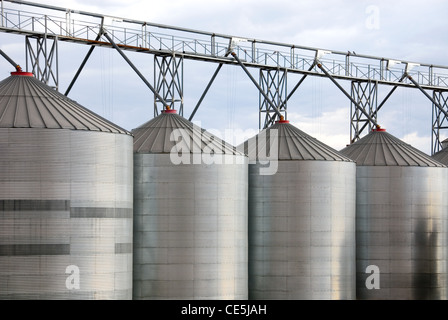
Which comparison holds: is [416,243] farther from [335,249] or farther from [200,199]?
[200,199]

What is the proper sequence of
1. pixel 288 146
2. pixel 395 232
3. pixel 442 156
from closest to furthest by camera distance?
pixel 288 146 < pixel 395 232 < pixel 442 156

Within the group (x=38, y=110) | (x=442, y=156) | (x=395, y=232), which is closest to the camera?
(x=38, y=110)

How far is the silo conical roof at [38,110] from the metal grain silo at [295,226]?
1395cm

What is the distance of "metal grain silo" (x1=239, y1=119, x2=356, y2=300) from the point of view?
55688 millimetres

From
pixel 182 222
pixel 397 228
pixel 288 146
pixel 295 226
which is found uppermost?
pixel 288 146

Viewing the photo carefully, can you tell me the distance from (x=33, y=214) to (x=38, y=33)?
18.6 metres

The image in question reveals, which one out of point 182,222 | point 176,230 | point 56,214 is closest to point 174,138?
point 182,222

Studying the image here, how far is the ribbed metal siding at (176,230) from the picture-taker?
1909 inches

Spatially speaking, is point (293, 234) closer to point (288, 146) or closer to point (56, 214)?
point (288, 146)

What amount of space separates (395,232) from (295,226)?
11714 mm

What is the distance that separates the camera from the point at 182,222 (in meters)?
48.6

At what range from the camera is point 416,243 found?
64375mm

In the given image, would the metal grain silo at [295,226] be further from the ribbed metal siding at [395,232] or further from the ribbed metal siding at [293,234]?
the ribbed metal siding at [395,232]

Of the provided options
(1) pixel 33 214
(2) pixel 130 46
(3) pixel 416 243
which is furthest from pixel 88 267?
(3) pixel 416 243
